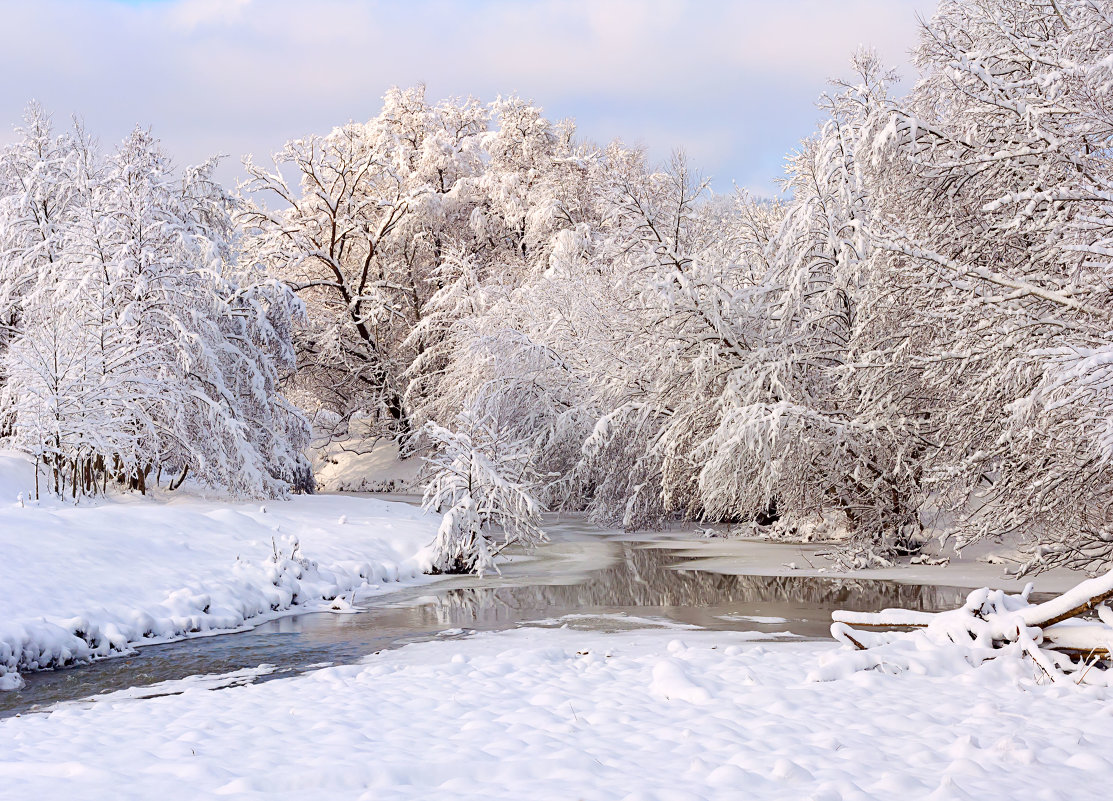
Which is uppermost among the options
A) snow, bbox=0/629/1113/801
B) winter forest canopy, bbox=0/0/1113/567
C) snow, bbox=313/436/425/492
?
winter forest canopy, bbox=0/0/1113/567

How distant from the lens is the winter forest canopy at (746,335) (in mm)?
10023

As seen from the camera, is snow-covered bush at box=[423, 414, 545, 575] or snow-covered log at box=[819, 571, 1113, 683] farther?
snow-covered bush at box=[423, 414, 545, 575]

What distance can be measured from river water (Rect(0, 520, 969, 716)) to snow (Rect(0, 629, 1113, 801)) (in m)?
0.98

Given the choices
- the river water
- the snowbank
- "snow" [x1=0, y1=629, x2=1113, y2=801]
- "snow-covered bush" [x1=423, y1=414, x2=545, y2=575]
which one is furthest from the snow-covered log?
"snow-covered bush" [x1=423, y1=414, x2=545, y2=575]

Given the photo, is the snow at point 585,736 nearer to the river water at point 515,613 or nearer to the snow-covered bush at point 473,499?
the river water at point 515,613

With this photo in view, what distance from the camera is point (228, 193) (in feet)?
71.5

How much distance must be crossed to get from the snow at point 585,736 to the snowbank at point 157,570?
2.15m

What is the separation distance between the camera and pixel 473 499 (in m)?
15.5

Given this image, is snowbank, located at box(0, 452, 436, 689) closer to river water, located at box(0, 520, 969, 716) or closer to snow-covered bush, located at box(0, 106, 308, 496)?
river water, located at box(0, 520, 969, 716)

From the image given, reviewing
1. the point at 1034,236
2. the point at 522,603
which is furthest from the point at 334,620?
the point at 1034,236

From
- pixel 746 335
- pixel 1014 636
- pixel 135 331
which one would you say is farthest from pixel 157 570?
pixel 746 335

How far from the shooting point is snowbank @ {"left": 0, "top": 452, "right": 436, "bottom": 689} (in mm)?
9047

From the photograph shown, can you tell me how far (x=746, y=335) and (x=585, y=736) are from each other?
11453mm

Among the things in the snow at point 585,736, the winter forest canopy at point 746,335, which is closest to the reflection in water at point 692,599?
the winter forest canopy at point 746,335
